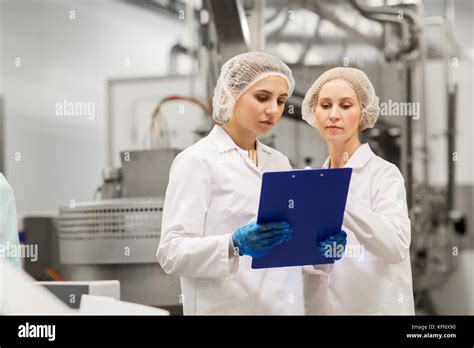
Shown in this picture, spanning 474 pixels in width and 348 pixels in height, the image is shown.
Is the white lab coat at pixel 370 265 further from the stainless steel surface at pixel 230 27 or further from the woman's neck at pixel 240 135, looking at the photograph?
the stainless steel surface at pixel 230 27

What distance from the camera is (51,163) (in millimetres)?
1935

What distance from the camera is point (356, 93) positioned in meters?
1.72

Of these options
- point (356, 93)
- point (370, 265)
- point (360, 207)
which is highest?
point (356, 93)

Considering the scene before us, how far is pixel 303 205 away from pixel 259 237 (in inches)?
5.0

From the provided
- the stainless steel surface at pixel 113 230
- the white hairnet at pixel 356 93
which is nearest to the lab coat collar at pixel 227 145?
the white hairnet at pixel 356 93

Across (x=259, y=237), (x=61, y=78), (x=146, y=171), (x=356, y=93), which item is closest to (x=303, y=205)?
(x=259, y=237)

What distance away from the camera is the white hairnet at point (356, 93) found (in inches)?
67.9

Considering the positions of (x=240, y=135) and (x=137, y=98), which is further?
(x=137, y=98)

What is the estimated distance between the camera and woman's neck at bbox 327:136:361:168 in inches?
68.4

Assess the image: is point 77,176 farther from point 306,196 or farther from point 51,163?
point 306,196

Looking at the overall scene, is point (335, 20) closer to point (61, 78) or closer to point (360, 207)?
point (360, 207)

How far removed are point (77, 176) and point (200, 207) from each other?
0.46m

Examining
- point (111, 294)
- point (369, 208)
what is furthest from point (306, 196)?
point (111, 294)
